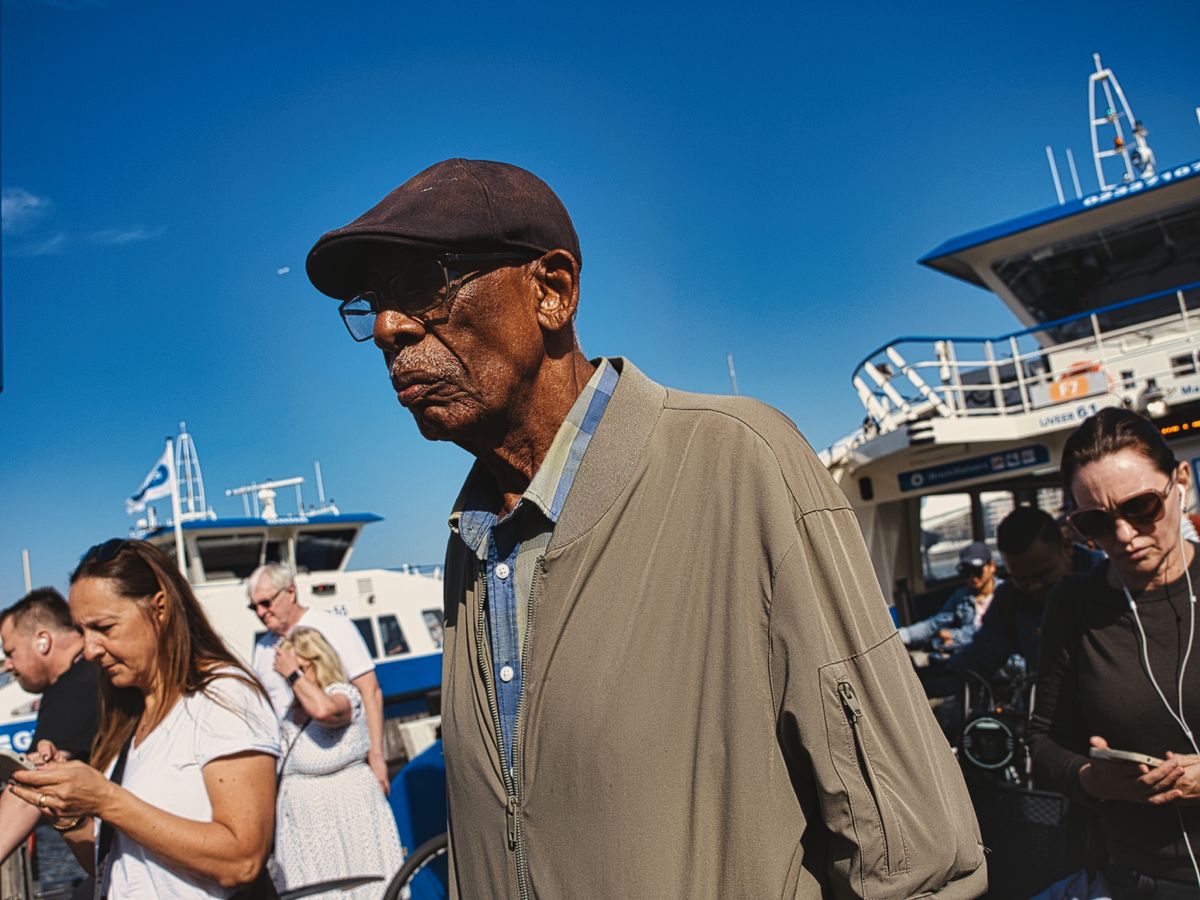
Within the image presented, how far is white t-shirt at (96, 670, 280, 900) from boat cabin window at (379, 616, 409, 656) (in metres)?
12.7

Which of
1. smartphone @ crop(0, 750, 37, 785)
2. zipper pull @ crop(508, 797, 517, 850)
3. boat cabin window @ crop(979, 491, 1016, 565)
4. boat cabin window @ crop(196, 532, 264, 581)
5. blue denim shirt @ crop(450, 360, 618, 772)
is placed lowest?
boat cabin window @ crop(979, 491, 1016, 565)

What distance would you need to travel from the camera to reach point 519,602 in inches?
64.1

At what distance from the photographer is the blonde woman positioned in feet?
14.5

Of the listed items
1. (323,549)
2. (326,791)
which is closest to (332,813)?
(326,791)

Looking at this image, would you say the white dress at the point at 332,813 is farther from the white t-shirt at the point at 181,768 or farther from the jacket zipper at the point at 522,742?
the jacket zipper at the point at 522,742

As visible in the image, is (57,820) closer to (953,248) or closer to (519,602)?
(519,602)

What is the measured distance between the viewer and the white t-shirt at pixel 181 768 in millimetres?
2543

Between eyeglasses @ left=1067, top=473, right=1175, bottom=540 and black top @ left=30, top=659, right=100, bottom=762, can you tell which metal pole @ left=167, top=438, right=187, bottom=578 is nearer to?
black top @ left=30, top=659, right=100, bottom=762

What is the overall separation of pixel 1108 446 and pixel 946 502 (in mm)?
13871

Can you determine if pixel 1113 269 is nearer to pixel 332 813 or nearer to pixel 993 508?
pixel 993 508

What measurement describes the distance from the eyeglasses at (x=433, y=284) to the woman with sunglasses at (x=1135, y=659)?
5.64ft

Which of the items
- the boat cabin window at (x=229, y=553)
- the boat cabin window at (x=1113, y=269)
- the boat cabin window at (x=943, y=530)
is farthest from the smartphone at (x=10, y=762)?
the boat cabin window at (x=1113, y=269)

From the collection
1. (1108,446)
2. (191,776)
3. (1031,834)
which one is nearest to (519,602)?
(191,776)

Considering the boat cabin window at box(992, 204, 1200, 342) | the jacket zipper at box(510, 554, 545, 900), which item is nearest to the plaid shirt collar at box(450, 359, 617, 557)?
the jacket zipper at box(510, 554, 545, 900)
